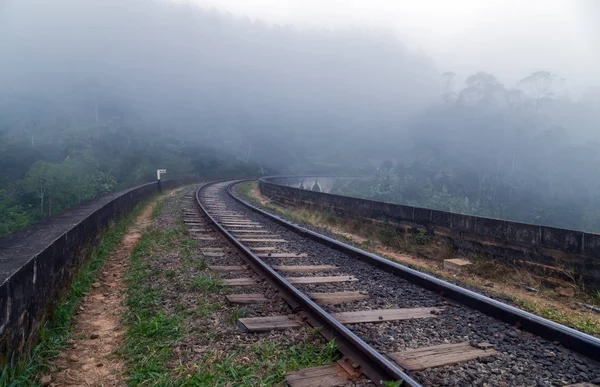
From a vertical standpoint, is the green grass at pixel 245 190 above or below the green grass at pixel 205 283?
below

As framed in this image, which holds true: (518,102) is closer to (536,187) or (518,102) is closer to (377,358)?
(536,187)

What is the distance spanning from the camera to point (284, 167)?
276 ft

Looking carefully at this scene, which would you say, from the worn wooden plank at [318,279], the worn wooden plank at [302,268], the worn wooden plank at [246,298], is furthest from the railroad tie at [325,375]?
the worn wooden plank at [302,268]

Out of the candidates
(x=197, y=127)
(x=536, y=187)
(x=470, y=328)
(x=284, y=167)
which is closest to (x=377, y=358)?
(x=470, y=328)

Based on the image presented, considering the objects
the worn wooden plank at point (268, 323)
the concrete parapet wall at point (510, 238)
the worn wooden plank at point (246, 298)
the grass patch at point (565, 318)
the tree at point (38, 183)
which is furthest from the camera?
the tree at point (38, 183)

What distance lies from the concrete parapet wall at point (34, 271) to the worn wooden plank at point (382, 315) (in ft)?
9.25

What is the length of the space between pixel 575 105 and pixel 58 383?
4646 inches

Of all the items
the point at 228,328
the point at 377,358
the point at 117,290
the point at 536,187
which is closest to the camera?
the point at 377,358

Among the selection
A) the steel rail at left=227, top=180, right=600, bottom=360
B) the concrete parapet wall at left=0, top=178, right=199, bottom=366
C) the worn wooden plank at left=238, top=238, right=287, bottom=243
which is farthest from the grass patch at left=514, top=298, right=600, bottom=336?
the concrete parapet wall at left=0, top=178, right=199, bottom=366

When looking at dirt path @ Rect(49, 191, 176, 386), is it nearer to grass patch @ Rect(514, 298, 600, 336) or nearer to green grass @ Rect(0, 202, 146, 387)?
green grass @ Rect(0, 202, 146, 387)

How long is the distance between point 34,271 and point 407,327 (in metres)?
3.61

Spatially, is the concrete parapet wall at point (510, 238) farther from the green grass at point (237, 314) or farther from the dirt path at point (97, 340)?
the dirt path at point (97, 340)

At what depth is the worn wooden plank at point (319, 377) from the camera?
10.2ft

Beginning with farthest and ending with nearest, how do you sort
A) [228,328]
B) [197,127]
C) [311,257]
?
1. [197,127]
2. [311,257]
3. [228,328]
